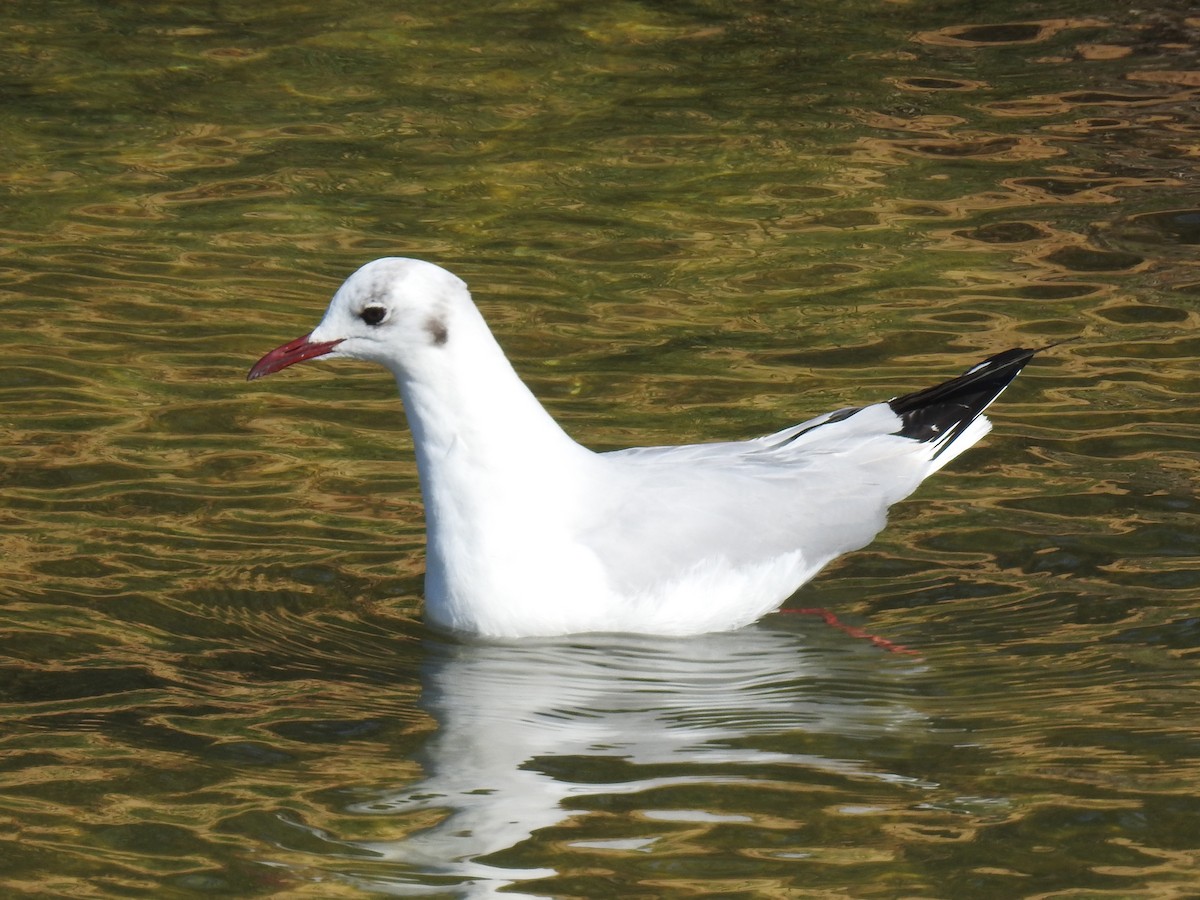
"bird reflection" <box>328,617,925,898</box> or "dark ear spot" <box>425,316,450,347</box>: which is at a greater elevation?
"dark ear spot" <box>425,316,450,347</box>

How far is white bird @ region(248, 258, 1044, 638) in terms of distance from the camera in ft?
21.2

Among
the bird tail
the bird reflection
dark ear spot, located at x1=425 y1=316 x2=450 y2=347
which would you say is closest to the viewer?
the bird reflection

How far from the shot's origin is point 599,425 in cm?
851

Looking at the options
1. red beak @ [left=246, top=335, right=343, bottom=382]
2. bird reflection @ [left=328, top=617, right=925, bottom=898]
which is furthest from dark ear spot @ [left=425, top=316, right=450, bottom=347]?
bird reflection @ [left=328, top=617, right=925, bottom=898]

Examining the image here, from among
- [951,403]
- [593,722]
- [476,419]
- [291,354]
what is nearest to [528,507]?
[476,419]

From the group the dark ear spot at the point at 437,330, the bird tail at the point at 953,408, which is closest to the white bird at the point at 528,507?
the dark ear spot at the point at 437,330

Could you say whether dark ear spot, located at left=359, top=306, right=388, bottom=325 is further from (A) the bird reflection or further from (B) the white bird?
(A) the bird reflection

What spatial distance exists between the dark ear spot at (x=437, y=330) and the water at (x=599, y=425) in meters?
1.05

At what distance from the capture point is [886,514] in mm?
7453

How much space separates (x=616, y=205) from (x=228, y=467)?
391 centimetres

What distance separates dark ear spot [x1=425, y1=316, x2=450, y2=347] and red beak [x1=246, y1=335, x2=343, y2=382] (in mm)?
312

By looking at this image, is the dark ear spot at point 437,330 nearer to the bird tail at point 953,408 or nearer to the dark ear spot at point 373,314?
the dark ear spot at point 373,314

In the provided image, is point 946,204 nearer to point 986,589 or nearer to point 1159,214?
point 1159,214

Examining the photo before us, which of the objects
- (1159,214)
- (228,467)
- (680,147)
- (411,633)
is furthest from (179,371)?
(1159,214)
